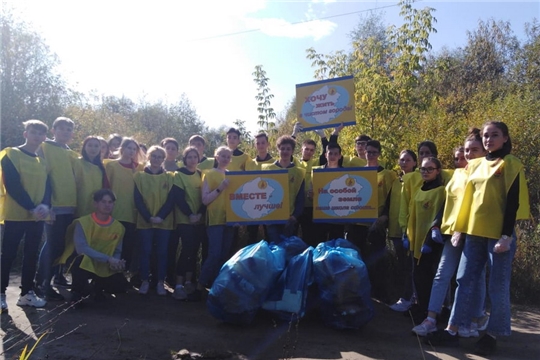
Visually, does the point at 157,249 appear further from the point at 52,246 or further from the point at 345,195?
→ the point at 345,195

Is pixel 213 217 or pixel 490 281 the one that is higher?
pixel 213 217

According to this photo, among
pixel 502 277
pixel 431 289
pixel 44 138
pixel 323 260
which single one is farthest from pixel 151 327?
pixel 502 277

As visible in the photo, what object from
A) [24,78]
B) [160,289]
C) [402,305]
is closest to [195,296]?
[160,289]

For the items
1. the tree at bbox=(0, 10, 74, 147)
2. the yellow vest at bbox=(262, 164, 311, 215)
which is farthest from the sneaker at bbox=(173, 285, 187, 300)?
the tree at bbox=(0, 10, 74, 147)

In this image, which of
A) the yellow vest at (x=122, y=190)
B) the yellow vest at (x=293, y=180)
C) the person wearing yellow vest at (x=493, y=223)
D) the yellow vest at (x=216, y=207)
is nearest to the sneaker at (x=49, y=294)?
the yellow vest at (x=122, y=190)

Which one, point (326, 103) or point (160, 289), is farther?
point (326, 103)

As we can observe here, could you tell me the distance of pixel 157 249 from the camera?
591 cm

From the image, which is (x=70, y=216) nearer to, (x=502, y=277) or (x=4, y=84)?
(x=502, y=277)

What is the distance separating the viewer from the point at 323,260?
4.57m

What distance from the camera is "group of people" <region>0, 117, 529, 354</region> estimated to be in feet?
13.2

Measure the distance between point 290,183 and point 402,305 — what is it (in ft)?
6.63

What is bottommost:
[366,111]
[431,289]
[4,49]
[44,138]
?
[431,289]

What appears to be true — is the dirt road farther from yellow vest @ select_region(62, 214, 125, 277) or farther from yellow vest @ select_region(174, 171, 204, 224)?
yellow vest @ select_region(174, 171, 204, 224)

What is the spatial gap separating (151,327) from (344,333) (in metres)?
1.91
